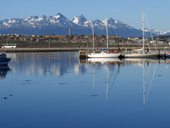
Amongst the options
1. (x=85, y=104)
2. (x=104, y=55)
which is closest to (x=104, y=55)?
(x=104, y=55)

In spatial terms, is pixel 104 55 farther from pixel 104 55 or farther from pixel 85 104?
pixel 85 104

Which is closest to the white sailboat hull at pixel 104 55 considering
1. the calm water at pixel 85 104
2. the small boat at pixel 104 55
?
the small boat at pixel 104 55

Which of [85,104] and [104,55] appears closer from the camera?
[85,104]

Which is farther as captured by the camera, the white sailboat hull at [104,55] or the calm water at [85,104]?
the white sailboat hull at [104,55]

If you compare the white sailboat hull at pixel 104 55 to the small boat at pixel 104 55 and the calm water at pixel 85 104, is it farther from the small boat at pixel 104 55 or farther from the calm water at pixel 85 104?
the calm water at pixel 85 104

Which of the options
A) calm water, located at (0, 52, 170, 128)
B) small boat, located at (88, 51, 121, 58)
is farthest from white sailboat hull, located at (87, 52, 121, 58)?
calm water, located at (0, 52, 170, 128)

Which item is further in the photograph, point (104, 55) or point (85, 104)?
point (104, 55)

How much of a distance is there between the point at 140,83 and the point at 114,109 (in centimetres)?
965

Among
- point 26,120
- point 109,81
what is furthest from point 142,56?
point 26,120

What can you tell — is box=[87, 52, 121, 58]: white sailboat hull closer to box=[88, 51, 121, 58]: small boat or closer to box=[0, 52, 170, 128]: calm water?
box=[88, 51, 121, 58]: small boat

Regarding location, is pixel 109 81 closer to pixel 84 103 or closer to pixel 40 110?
pixel 84 103

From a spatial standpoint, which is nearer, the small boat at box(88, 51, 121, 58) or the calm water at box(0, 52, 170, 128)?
the calm water at box(0, 52, 170, 128)

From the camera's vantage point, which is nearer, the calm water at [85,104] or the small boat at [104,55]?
the calm water at [85,104]

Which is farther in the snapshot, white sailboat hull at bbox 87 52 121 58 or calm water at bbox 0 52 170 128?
white sailboat hull at bbox 87 52 121 58
